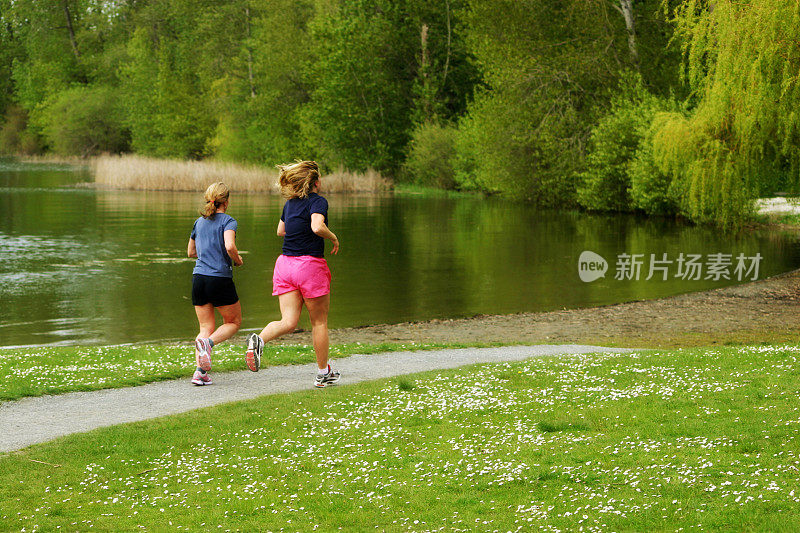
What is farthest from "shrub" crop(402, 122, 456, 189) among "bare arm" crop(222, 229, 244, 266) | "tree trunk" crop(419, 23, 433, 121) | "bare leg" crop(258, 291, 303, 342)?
"bare leg" crop(258, 291, 303, 342)

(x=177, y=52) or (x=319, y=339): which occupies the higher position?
(x=177, y=52)

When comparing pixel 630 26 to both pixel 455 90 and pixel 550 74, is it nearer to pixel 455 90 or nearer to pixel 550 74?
pixel 550 74

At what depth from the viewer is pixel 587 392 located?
10211 mm

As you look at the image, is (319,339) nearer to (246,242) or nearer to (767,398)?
(767,398)

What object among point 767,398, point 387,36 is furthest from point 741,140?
point 387,36

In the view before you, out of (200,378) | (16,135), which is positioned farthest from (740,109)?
(16,135)

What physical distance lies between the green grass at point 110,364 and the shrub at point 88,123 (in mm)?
100802

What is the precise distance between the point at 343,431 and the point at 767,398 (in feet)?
14.5

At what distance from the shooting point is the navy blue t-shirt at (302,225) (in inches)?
407

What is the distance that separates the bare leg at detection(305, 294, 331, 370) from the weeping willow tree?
1693 cm

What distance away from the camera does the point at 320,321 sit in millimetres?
10750

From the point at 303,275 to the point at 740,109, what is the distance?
18544 millimetres

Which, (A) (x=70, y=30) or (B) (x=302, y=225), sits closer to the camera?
(B) (x=302, y=225)

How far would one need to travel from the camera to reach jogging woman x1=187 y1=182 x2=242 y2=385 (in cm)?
1083
